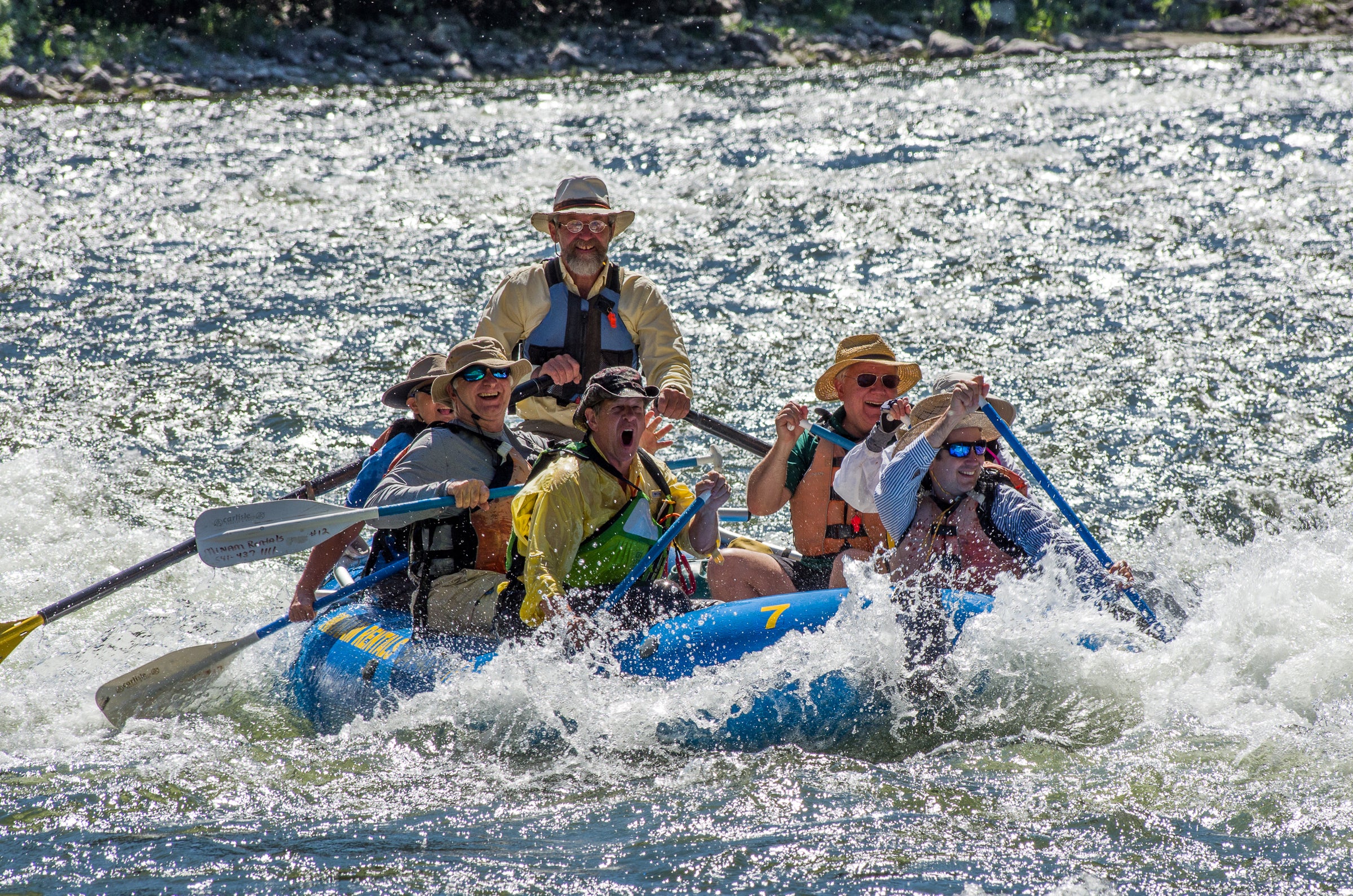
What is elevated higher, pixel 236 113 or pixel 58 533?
pixel 236 113

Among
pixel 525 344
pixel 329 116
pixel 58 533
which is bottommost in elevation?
pixel 58 533

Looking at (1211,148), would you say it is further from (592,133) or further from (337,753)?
(337,753)

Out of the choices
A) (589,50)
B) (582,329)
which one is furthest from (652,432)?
(589,50)

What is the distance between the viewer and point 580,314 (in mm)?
5977

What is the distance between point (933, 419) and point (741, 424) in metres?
4.65

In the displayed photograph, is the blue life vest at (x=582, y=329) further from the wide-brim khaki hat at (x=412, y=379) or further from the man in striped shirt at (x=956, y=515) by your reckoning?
the man in striped shirt at (x=956, y=515)

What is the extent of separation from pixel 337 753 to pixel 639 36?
20728 millimetres

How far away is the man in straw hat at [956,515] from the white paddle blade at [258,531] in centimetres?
211

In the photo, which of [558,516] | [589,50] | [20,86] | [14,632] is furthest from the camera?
[589,50]

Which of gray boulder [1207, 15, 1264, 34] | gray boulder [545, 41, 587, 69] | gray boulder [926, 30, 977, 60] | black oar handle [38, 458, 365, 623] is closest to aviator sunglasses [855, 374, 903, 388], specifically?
black oar handle [38, 458, 365, 623]

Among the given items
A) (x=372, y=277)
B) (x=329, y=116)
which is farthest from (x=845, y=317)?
(x=329, y=116)

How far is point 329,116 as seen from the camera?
17922mm

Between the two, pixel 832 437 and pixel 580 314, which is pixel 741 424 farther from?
pixel 832 437

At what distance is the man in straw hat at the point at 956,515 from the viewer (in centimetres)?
442
